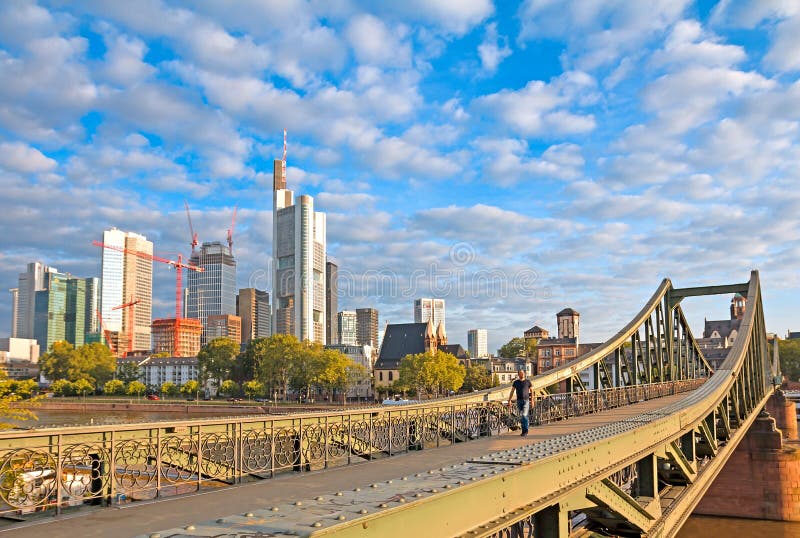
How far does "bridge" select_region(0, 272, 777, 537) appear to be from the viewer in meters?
4.46

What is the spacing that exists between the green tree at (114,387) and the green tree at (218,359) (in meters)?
19.6

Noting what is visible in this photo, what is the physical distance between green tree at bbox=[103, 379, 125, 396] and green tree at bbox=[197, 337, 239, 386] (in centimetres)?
1961

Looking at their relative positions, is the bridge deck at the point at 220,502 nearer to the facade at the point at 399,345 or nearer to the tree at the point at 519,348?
the facade at the point at 399,345

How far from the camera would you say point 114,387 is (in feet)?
420

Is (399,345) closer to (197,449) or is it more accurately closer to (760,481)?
(760,481)

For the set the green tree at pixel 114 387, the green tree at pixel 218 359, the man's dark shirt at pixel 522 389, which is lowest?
the green tree at pixel 114 387

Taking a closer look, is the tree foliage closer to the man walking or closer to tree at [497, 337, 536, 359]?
tree at [497, 337, 536, 359]

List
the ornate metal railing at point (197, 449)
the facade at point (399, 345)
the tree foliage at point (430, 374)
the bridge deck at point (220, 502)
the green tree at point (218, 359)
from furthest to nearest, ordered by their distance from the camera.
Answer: the facade at point (399, 345) → the green tree at point (218, 359) → the tree foliage at point (430, 374) → the ornate metal railing at point (197, 449) → the bridge deck at point (220, 502)

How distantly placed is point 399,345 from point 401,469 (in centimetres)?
11691

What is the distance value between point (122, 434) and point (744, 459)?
37.0 m

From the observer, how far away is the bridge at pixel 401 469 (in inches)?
175

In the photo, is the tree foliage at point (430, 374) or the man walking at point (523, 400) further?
the tree foliage at point (430, 374)

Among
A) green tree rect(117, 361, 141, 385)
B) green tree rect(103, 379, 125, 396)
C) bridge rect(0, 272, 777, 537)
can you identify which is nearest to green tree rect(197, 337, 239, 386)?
green tree rect(103, 379, 125, 396)

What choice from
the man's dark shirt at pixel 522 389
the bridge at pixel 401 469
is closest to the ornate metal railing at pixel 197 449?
the bridge at pixel 401 469
